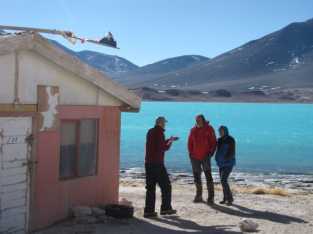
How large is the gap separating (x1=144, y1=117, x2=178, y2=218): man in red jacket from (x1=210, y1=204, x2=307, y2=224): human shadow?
158 centimetres

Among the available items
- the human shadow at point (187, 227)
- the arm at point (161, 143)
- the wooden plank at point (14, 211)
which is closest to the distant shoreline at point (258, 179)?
the human shadow at point (187, 227)

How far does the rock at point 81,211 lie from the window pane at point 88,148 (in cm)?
67

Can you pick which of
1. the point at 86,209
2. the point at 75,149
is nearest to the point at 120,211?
the point at 86,209

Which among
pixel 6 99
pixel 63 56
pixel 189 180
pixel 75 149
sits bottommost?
pixel 189 180

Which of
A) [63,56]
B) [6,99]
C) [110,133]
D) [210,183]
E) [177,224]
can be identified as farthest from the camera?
[210,183]

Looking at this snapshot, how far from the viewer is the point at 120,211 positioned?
38.0 ft

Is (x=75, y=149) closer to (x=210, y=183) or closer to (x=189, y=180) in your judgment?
(x=210, y=183)

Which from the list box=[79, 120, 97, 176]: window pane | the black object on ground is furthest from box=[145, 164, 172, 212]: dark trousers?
box=[79, 120, 97, 176]: window pane

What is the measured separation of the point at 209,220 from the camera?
11.9 meters

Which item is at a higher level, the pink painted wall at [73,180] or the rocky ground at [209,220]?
the pink painted wall at [73,180]

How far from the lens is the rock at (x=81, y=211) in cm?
1115

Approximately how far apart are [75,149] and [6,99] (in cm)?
223

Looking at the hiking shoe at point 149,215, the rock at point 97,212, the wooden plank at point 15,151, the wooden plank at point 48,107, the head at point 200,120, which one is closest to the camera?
the wooden plank at point 15,151

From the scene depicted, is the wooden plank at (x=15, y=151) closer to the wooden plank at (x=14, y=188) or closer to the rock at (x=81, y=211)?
the wooden plank at (x=14, y=188)
